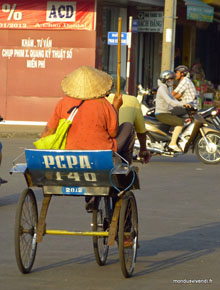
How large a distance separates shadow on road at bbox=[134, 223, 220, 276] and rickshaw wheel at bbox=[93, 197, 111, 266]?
1.16 ft

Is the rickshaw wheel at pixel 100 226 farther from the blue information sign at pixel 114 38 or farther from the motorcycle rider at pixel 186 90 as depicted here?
the blue information sign at pixel 114 38

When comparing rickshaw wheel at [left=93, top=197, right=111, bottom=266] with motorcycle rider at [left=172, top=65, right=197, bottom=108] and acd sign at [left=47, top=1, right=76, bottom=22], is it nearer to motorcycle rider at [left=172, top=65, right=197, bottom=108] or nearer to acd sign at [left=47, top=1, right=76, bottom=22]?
motorcycle rider at [left=172, top=65, right=197, bottom=108]

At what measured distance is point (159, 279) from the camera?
7.09m

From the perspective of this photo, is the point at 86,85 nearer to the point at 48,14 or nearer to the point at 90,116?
the point at 90,116

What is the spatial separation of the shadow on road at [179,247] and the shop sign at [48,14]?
54.2ft

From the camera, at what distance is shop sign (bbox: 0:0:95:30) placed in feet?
83.4

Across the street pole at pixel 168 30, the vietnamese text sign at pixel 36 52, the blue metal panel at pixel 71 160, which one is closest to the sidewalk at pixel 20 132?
the vietnamese text sign at pixel 36 52

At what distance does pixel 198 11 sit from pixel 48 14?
4872 mm

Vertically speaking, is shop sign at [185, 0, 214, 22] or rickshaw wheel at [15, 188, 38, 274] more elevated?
shop sign at [185, 0, 214, 22]

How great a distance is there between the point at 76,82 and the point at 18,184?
236 inches

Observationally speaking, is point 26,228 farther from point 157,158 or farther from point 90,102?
point 157,158

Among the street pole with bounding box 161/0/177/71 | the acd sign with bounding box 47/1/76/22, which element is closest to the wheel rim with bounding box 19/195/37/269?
the street pole with bounding box 161/0/177/71

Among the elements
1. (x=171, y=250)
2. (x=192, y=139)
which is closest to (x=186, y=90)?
(x=192, y=139)

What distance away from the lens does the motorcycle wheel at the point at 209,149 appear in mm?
16547
